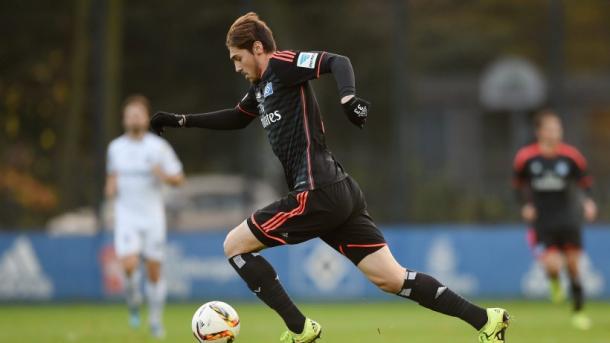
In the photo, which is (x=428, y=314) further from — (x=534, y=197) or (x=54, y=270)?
(x=54, y=270)

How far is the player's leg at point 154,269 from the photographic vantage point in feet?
40.4

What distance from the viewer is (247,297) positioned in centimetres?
1864

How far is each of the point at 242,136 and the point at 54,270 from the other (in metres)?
3.65

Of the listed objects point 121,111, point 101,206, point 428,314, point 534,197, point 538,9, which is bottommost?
point 428,314

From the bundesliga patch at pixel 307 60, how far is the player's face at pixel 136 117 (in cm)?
537

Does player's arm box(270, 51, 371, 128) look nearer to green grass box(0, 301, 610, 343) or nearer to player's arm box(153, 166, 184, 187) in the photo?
green grass box(0, 301, 610, 343)

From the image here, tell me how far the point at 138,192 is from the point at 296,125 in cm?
560

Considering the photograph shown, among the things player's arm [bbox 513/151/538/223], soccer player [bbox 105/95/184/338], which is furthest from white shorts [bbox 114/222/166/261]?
player's arm [bbox 513/151/538/223]

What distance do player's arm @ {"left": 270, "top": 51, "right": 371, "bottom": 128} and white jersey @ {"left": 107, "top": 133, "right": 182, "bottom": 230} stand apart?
17.8ft

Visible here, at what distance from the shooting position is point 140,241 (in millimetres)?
12906

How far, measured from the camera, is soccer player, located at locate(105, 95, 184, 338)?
12.8 metres

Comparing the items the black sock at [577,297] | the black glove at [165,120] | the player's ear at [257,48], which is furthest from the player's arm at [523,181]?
the player's ear at [257,48]

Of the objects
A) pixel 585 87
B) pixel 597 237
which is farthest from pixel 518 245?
pixel 585 87

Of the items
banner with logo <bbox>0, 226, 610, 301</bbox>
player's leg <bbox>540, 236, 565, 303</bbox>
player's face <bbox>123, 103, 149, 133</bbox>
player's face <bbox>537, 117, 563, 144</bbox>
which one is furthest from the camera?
banner with logo <bbox>0, 226, 610, 301</bbox>
